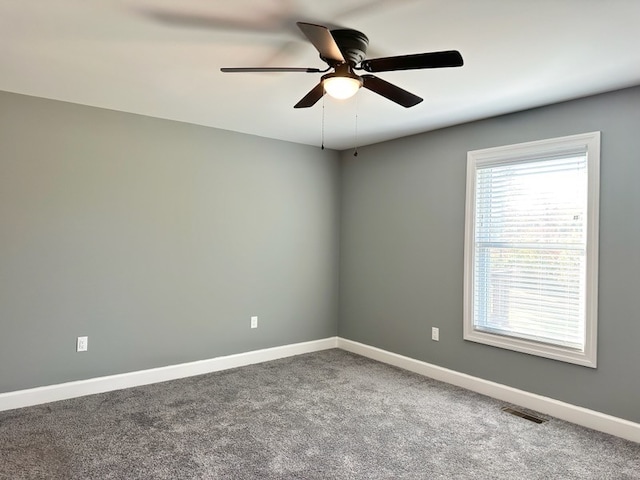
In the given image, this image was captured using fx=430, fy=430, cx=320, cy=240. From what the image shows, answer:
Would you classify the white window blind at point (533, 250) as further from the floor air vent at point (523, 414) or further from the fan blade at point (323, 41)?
the fan blade at point (323, 41)

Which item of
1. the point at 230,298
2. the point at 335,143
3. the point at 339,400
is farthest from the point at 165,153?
the point at 339,400

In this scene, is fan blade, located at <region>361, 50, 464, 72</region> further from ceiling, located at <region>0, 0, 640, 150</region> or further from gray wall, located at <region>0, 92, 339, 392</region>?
gray wall, located at <region>0, 92, 339, 392</region>

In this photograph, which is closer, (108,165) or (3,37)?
(3,37)

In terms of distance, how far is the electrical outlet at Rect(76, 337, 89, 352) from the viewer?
3.56 metres

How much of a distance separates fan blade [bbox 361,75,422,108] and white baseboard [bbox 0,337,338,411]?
3.08 metres

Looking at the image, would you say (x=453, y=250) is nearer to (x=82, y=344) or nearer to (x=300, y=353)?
(x=300, y=353)

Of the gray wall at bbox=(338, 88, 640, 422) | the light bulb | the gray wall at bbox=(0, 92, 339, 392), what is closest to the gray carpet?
the gray wall at bbox=(338, 88, 640, 422)

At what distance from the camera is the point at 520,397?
3.51 m

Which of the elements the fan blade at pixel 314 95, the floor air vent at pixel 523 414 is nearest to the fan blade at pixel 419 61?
the fan blade at pixel 314 95

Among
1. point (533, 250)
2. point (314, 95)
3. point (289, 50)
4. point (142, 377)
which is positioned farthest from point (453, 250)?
point (142, 377)

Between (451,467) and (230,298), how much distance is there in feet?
8.75

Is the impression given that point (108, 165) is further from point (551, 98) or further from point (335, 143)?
point (551, 98)

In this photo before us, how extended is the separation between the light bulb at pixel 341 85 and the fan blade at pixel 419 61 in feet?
0.37

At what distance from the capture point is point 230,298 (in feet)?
14.6
